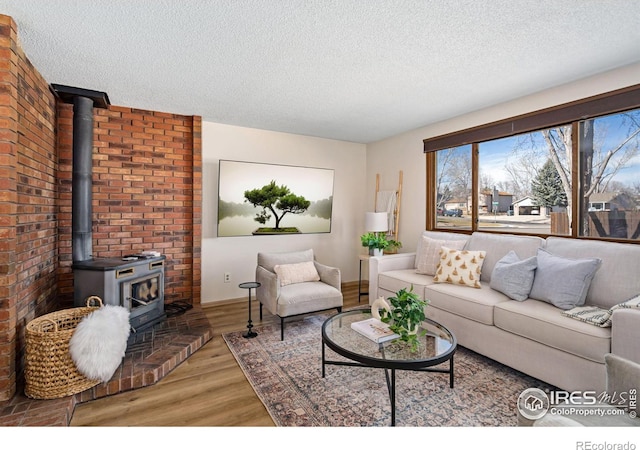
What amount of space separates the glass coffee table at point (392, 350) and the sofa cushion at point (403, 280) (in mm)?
760

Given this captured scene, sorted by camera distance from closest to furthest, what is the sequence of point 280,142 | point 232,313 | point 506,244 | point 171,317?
point 506,244 → point 171,317 → point 232,313 → point 280,142

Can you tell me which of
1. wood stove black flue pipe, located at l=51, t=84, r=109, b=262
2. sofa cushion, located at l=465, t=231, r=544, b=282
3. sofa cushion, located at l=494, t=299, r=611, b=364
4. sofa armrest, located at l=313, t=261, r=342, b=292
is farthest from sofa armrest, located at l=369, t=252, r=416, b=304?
wood stove black flue pipe, located at l=51, t=84, r=109, b=262

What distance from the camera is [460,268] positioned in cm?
314

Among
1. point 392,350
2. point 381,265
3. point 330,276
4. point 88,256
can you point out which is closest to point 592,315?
point 392,350

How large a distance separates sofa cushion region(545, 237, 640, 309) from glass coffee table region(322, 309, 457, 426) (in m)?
1.23

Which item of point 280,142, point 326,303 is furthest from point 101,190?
point 326,303

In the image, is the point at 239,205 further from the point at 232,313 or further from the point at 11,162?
the point at 11,162

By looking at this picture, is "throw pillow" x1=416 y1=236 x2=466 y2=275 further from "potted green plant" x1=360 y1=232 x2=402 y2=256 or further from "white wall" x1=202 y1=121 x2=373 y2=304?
"white wall" x1=202 y1=121 x2=373 y2=304

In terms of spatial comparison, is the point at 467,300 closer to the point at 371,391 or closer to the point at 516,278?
the point at 516,278

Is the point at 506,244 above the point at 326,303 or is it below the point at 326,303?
above

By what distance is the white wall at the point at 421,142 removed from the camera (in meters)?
2.67

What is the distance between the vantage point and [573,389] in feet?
6.70

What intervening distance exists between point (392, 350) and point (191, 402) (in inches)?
53.1
